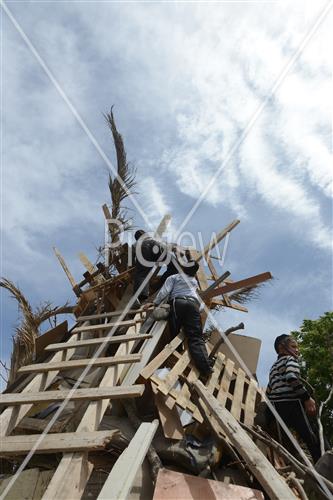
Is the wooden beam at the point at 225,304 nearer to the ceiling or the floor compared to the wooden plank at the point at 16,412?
nearer to the ceiling

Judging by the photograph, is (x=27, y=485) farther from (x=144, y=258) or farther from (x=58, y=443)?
(x=144, y=258)

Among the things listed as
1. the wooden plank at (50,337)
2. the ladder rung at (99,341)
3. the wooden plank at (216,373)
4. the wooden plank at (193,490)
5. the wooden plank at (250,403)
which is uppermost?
the wooden plank at (50,337)

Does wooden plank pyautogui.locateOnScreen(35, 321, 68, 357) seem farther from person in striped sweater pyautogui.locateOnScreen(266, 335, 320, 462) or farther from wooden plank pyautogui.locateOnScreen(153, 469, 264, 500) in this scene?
wooden plank pyautogui.locateOnScreen(153, 469, 264, 500)

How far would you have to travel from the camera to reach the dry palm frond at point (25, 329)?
18.0 ft

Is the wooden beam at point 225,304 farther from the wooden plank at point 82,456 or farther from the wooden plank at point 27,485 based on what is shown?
the wooden plank at point 27,485

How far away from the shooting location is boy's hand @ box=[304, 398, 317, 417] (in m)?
4.32

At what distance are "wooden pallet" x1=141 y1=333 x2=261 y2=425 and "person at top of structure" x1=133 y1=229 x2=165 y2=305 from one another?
1.45 metres

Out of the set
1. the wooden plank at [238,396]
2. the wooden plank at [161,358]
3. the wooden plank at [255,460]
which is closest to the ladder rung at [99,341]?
the wooden plank at [161,358]

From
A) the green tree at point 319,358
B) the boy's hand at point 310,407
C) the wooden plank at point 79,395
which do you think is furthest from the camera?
the green tree at point 319,358

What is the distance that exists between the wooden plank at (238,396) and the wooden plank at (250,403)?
136 mm

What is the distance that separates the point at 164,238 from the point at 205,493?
4.63 meters

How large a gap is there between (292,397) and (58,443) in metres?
2.78

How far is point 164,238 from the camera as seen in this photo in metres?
7.09

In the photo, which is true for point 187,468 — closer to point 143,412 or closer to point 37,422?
point 143,412
